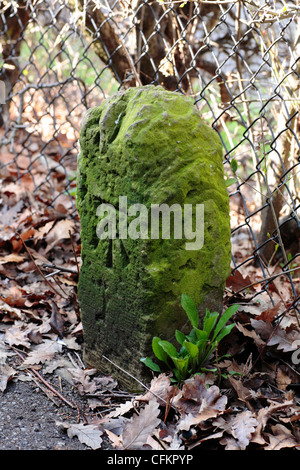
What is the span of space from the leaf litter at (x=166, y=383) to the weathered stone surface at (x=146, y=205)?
0.17 meters

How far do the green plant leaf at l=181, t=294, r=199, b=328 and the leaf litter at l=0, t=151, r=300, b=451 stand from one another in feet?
0.70

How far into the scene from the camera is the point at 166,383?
178 centimetres

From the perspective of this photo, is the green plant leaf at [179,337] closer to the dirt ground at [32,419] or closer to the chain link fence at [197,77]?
the dirt ground at [32,419]

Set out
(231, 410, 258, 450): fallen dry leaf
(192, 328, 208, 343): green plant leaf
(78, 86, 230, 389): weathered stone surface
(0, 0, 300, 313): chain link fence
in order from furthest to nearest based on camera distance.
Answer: (0, 0, 300, 313): chain link fence, (192, 328, 208, 343): green plant leaf, (78, 86, 230, 389): weathered stone surface, (231, 410, 258, 450): fallen dry leaf

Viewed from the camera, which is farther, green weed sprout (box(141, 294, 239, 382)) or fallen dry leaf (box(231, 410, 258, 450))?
green weed sprout (box(141, 294, 239, 382))

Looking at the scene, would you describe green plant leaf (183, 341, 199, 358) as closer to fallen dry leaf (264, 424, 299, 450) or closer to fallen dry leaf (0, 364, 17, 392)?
fallen dry leaf (264, 424, 299, 450)

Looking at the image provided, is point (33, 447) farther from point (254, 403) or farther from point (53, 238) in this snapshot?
point (53, 238)

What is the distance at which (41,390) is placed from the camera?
1.94 m

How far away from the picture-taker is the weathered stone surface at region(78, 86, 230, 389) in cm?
170

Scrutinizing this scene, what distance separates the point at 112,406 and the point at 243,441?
571mm

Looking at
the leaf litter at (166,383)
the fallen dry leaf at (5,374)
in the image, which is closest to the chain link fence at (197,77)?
the leaf litter at (166,383)

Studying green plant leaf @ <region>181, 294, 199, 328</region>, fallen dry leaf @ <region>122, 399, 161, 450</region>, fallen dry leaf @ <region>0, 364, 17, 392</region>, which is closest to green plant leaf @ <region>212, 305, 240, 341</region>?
green plant leaf @ <region>181, 294, 199, 328</region>

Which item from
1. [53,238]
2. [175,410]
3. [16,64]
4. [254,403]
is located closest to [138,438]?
[175,410]

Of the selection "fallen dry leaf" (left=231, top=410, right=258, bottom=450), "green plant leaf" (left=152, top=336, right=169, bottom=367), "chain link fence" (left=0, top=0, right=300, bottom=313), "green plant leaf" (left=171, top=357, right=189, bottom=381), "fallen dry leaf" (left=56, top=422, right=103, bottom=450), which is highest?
"chain link fence" (left=0, top=0, right=300, bottom=313)
